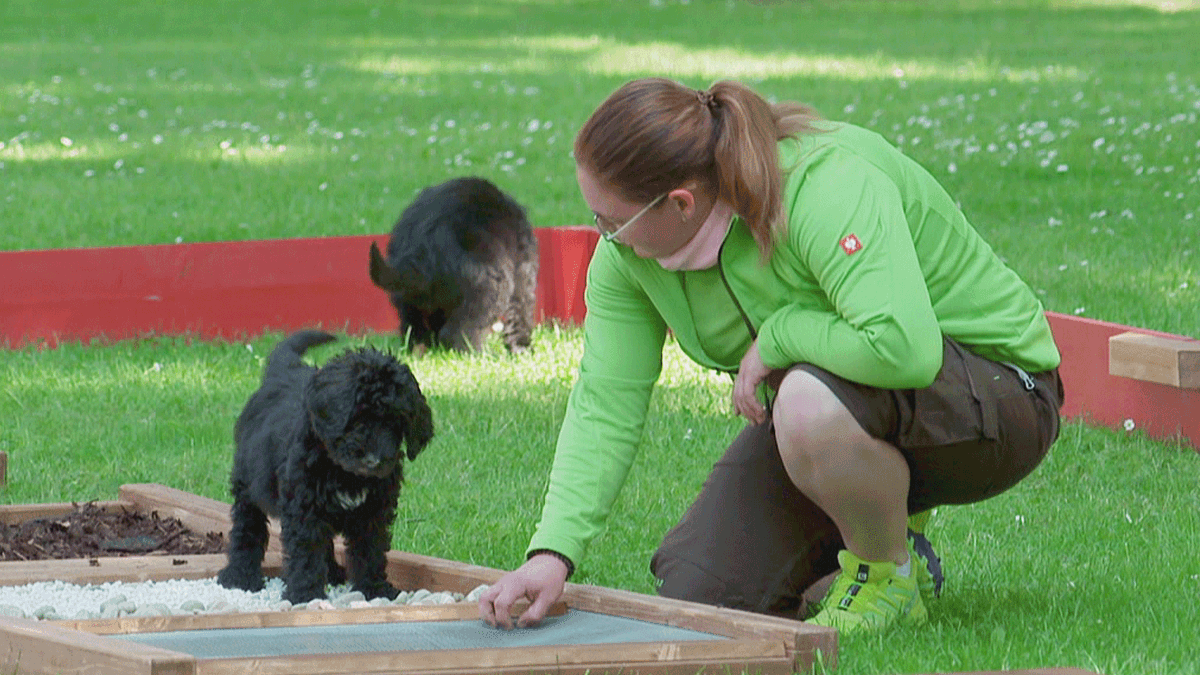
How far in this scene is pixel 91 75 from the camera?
1661 cm

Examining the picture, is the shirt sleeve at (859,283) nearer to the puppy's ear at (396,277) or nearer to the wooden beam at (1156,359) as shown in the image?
the wooden beam at (1156,359)

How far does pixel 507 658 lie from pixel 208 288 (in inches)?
187

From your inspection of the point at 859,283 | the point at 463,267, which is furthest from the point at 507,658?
the point at 463,267

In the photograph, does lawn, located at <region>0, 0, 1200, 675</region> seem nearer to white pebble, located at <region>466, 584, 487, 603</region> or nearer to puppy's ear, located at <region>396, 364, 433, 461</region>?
white pebble, located at <region>466, 584, 487, 603</region>

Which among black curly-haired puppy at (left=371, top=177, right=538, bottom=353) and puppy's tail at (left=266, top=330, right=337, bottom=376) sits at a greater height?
puppy's tail at (left=266, top=330, right=337, bottom=376)

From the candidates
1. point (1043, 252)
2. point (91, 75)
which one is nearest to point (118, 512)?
point (1043, 252)

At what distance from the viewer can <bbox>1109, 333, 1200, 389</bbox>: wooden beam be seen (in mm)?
5254

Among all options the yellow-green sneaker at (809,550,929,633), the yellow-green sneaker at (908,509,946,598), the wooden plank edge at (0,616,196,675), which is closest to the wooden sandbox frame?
the wooden plank edge at (0,616,196,675)

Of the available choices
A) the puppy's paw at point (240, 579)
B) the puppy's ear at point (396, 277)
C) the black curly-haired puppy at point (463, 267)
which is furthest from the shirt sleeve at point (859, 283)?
the black curly-haired puppy at point (463, 267)

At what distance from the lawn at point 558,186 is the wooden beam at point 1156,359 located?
240 millimetres

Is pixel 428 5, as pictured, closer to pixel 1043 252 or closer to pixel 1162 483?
pixel 1043 252

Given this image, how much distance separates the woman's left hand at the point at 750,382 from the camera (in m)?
3.58

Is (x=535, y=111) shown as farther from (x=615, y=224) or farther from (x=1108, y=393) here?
(x=615, y=224)

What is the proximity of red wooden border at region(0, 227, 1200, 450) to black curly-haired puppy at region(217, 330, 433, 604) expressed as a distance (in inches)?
124
